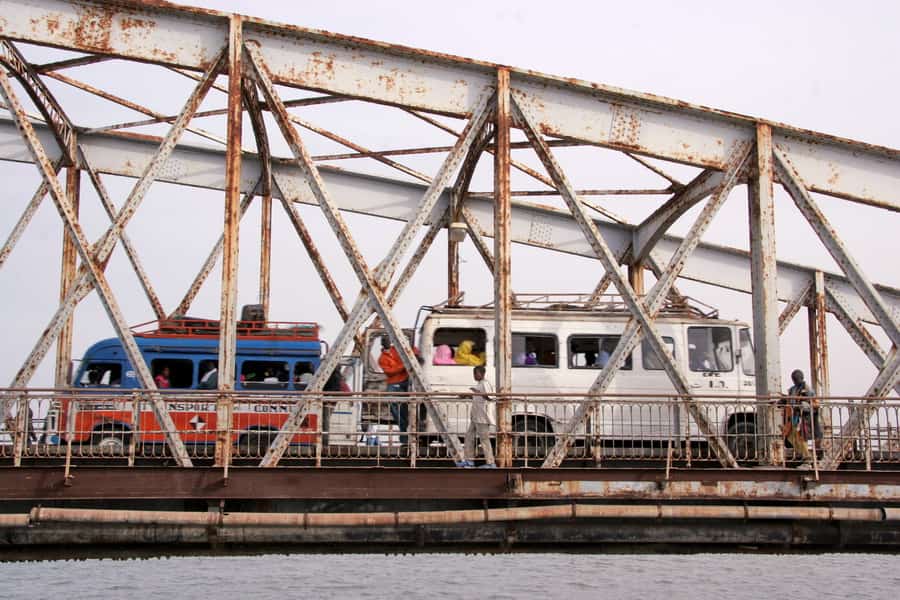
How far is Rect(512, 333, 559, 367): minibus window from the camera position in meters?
18.9

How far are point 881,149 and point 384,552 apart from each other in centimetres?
1029

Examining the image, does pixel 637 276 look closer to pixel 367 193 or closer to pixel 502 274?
pixel 367 193

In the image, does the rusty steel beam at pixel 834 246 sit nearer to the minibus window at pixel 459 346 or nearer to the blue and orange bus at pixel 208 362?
the minibus window at pixel 459 346

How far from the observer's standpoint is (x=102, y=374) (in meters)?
19.1

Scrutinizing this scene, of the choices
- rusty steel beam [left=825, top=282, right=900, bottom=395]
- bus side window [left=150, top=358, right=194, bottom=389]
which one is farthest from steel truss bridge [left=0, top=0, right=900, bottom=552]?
rusty steel beam [left=825, top=282, right=900, bottom=395]

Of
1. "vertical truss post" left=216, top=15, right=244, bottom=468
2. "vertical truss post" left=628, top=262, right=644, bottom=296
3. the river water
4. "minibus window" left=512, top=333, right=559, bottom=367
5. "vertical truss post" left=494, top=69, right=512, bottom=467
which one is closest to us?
"vertical truss post" left=216, top=15, right=244, bottom=468

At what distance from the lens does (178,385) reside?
19266 millimetres

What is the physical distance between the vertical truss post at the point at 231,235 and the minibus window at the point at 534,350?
6.80m

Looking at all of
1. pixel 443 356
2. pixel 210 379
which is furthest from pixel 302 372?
pixel 443 356

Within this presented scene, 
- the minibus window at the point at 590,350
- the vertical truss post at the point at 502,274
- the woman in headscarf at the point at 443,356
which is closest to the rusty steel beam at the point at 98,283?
the vertical truss post at the point at 502,274

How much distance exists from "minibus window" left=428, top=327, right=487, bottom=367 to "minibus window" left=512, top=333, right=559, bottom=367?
2.14 ft

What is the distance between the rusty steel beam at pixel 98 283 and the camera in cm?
1299

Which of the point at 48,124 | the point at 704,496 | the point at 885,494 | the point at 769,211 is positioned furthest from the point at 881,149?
the point at 48,124

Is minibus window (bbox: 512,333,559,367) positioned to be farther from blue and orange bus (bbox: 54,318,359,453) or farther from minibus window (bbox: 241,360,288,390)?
minibus window (bbox: 241,360,288,390)
